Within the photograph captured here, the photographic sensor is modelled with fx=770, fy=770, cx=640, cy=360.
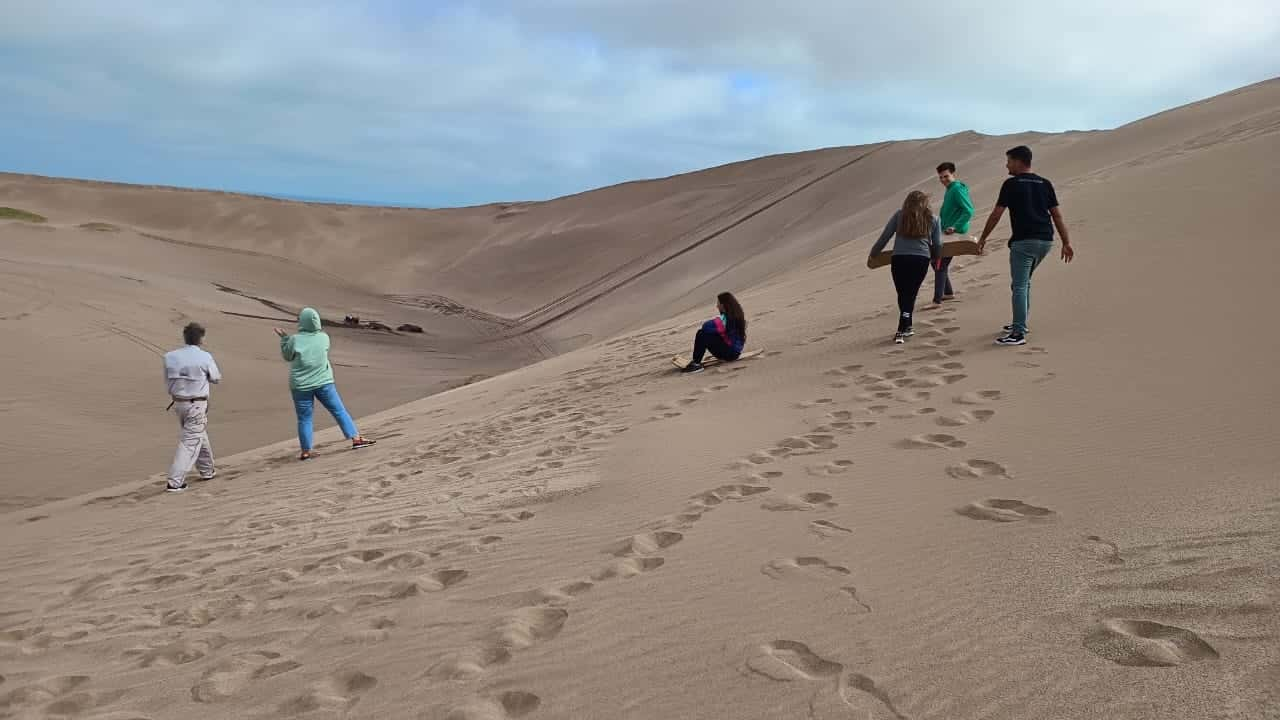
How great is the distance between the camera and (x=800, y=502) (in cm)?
378

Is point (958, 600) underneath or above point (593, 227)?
underneath

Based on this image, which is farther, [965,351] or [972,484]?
[965,351]

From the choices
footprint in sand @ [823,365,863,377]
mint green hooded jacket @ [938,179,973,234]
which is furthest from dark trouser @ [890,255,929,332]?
mint green hooded jacket @ [938,179,973,234]

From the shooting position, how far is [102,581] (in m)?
4.34

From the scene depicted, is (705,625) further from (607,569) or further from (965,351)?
(965,351)

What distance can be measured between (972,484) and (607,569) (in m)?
1.79

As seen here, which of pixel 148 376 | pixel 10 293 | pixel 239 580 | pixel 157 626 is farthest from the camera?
pixel 10 293

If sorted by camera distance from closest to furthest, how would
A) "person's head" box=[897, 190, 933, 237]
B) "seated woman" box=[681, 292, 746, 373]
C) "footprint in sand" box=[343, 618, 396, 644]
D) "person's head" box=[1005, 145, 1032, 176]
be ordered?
"footprint in sand" box=[343, 618, 396, 644]
"person's head" box=[1005, 145, 1032, 176]
"person's head" box=[897, 190, 933, 237]
"seated woman" box=[681, 292, 746, 373]

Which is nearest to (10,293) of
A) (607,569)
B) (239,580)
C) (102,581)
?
(102,581)

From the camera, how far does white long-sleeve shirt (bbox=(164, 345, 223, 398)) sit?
6.69 metres

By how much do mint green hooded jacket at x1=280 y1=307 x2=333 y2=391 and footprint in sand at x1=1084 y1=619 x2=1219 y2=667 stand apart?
658 cm

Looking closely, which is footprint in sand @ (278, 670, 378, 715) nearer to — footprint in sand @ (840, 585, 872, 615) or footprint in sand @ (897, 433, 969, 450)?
footprint in sand @ (840, 585, 872, 615)

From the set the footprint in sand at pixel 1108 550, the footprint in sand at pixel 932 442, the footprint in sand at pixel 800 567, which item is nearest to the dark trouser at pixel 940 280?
the footprint in sand at pixel 932 442

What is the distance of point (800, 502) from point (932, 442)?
111 cm
